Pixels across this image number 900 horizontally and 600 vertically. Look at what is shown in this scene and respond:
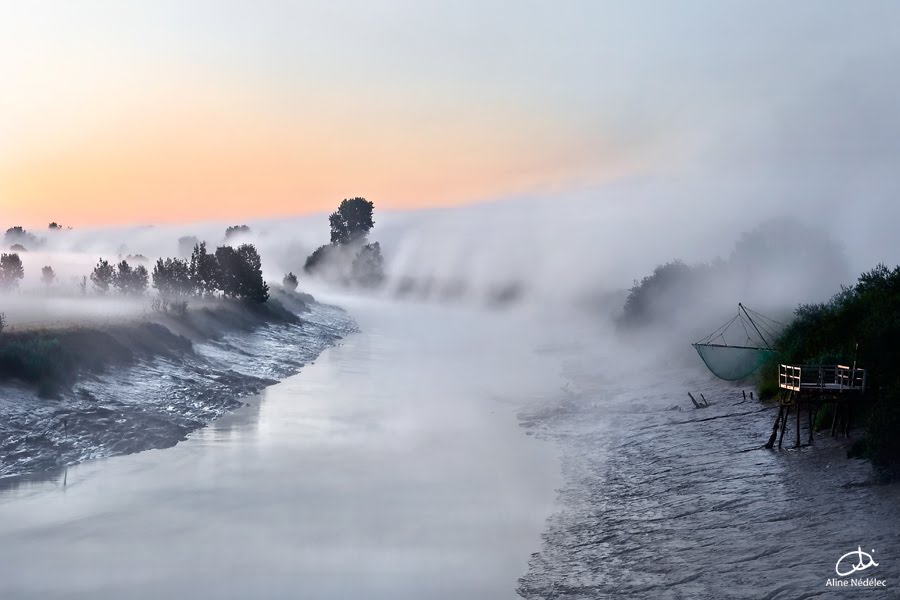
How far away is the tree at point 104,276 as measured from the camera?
79062 mm

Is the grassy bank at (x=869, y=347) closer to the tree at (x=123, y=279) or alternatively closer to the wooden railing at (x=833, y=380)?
the wooden railing at (x=833, y=380)

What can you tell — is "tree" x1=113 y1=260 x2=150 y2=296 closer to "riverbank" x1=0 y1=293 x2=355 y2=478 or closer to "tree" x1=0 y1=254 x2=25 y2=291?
"tree" x1=0 y1=254 x2=25 y2=291

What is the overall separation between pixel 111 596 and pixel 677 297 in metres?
65.7

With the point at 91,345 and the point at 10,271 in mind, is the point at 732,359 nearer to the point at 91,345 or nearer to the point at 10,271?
the point at 91,345

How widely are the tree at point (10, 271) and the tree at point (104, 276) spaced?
12030 millimetres

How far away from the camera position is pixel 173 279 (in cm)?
8344

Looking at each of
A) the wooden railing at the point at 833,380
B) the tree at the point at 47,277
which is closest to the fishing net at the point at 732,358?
the wooden railing at the point at 833,380

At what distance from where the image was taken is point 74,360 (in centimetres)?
3831

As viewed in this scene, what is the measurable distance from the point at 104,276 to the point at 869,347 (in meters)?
68.5

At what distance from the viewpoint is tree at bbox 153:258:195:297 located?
82125 millimetres

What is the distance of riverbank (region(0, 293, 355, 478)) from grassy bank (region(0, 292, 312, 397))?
0.21 feet

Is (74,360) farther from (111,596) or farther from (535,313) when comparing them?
(535,313)
